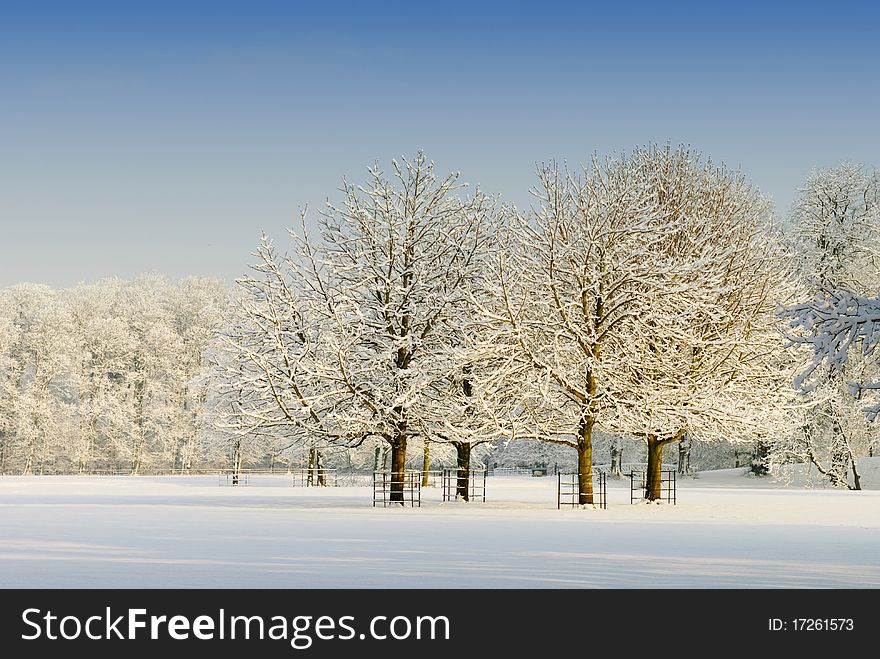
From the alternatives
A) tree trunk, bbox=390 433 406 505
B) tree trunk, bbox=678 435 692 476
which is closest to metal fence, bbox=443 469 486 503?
tree trunk, bbox=390 433 406 505

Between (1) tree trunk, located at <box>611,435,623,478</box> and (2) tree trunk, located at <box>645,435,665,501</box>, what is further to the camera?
(1) tree trunk, located at <box>611,435,623,478</box>

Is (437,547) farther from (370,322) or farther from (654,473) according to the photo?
(654,473)

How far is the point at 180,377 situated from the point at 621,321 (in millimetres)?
49704

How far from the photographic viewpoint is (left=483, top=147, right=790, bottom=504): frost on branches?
27625 millimetres

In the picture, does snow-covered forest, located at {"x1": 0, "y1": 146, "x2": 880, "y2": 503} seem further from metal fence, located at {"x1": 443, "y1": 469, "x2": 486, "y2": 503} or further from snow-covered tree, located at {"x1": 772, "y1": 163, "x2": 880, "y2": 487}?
snow-covered tree, located at {"x1": 772, "y1": 163, "x2": 880, "y2": 487}

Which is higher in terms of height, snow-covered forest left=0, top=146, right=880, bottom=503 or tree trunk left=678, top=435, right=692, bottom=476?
snow-covered forest left=0, top=146, right=880, bottom=503

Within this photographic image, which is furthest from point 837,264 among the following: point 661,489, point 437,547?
point 437,547

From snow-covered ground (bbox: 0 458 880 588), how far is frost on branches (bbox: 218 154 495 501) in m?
2.89

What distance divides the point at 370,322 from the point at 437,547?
14.5 metres

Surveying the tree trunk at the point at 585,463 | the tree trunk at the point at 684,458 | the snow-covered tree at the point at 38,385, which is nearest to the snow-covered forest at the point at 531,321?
the tree trunk at the point at 585,463

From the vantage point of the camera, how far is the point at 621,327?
28328 mm

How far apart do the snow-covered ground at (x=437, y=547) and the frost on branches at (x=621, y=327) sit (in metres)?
2.90

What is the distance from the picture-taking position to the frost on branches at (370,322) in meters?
29.1
